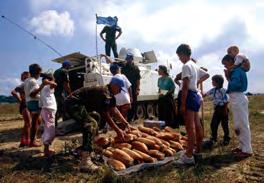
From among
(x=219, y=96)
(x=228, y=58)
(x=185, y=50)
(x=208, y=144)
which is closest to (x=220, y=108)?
(x=219, y=96)

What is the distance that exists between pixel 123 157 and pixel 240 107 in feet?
7.11

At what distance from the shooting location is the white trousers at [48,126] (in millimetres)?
7102

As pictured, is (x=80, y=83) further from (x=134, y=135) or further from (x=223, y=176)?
(x=223, y=176)

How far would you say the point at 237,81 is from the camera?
23.0ft

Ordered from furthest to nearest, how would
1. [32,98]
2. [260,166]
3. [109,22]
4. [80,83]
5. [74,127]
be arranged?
[109,22]
[80,83]
[74,127]
[32,98]
[260,166]

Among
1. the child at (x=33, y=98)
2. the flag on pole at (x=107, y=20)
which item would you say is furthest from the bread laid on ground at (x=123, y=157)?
the flag on pole at (x=107, y=20)

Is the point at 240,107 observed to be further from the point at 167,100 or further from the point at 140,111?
the point at 140,111

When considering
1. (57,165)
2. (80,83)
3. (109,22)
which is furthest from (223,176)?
(109,22)

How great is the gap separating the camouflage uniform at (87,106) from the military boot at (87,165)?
0.43ft

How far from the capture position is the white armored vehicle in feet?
39.0

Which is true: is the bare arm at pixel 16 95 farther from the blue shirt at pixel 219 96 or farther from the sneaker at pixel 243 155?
the sneaker at pixel 243 155

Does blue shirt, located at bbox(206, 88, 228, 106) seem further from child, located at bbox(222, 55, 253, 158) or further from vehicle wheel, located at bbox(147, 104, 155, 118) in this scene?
vehicle wheel, located at bbox(147, 104, 155, 118)

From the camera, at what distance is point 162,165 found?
21.5 feet

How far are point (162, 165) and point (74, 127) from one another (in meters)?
4.61
